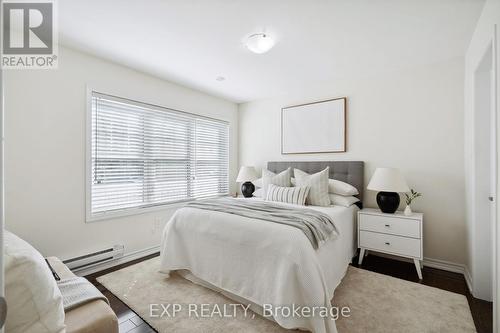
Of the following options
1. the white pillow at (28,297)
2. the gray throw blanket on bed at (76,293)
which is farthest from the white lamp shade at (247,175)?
the white pillow at (28,297)

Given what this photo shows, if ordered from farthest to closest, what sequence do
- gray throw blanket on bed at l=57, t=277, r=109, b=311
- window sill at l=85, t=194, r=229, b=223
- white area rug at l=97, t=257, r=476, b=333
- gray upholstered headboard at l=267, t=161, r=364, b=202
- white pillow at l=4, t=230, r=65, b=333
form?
gray upholstered headboard at l=267, t=161, r=364, b=202 → window sill at l=85, t=194, r=229, b=223 → white area rug at l=97, t=257, r=476, b=333 → gray throw blanket on bed at l=57, t=277, r=109, b=311 → white pillow at l=4, t=230, r=65, b=333

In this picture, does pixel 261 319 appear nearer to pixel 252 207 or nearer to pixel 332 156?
pixel 252 207

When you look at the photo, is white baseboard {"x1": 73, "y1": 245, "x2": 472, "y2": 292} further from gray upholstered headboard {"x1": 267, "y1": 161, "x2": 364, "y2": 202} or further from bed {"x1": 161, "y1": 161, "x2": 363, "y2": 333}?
gray upholstered headboard {"x1": 267, "y1": 161, "x2": 364, "y2": 202}

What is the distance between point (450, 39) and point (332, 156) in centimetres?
179

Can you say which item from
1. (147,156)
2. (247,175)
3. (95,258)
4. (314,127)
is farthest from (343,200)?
(95,258)

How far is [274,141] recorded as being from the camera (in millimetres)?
4137

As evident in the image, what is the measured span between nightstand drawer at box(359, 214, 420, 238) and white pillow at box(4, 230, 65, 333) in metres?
2.82

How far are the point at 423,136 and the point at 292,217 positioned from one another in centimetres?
208

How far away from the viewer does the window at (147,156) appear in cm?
274

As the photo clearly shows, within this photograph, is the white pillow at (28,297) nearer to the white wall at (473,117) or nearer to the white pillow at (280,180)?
the white wall at (473,117)

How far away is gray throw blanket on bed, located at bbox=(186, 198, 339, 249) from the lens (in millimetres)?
1826

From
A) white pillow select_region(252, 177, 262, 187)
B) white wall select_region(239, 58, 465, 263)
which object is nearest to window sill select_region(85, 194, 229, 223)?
white pillow select_region(252, 177, 262, 187)

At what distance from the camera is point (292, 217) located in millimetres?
2010

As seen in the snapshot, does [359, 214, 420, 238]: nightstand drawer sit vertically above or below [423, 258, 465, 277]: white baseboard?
above
